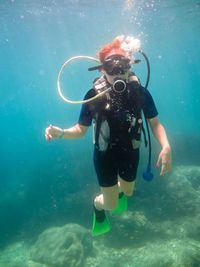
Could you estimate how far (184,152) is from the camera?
800 inches

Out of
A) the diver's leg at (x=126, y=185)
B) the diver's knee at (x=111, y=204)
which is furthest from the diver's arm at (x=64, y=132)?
the diver's knee at (x=111, y=204)

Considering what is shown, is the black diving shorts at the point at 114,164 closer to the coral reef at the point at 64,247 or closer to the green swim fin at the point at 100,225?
the green swim fin at the point at 100,225

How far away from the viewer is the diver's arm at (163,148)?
5.18 meters

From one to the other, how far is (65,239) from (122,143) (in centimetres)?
802

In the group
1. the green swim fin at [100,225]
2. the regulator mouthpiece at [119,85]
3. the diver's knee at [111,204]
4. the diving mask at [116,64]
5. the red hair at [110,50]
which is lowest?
the green swim fin at [100,225]

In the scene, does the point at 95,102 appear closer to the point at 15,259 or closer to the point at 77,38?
the point at 15,259

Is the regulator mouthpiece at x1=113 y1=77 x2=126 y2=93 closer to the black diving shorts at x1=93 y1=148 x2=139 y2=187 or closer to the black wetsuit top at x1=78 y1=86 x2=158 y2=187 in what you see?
the black wetsuit top at x1=78 y1=86 x2=158 y2=187

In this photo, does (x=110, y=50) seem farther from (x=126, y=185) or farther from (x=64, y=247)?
(x=64, y=247)

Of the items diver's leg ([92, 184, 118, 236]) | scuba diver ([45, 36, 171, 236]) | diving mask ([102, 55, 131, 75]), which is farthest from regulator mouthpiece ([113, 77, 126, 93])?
diver's leg ([92, 184, 118, 236])

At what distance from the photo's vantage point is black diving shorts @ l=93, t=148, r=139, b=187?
5.71m

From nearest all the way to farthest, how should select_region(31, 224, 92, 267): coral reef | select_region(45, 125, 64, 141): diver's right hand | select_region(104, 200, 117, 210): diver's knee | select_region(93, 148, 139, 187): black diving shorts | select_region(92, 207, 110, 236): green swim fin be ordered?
select_region(45, 125, 64, 141): diver's right hand, select_region(93, 148, 139, 187): black diving shorts, select_region(104, 200, 117, 210): diver's knee, select_region(92, 207, 110, 236): green swim fin, select_region(31, 224, 92, 267): coral reef

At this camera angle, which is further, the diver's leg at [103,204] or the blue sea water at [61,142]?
the blue sea water at [61,142]

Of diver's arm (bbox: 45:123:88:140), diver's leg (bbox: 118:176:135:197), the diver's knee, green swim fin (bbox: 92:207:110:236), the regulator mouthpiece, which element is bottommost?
green swim fin (bbox: 92:207:110:236)

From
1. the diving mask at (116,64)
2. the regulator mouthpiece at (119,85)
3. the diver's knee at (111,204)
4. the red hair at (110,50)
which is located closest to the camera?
the regulator mouthpiece at (119,85)
